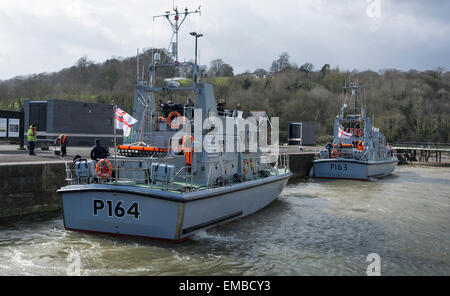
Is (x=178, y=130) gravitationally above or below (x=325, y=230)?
above

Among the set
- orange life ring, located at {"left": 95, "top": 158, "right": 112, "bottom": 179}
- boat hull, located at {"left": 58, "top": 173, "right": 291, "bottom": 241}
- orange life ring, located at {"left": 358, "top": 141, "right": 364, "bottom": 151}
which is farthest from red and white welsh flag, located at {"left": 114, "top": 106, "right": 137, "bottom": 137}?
orange life ring, located at {"left": 358, "top": 141, "right": 364, "bottom": 151}

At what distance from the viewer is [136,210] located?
29.0 ft

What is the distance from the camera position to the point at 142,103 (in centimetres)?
1198

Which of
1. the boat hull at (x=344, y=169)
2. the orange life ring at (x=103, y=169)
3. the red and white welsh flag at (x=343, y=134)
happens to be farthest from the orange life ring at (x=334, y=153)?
the orange life ring at (x=103, y=169)

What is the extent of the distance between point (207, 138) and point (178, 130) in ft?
3.19

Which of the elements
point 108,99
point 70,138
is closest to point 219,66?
point 108,99

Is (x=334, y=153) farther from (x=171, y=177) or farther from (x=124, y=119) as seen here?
(x=171, y=177)

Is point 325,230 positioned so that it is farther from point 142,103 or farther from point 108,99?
point 108,99

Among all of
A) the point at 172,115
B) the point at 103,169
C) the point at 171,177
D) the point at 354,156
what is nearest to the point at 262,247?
the point at 171,177

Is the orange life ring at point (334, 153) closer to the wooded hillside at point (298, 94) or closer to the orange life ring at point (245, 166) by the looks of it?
the orange life ring at point (245, 166)

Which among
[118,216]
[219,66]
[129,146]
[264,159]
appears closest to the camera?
[118,216]

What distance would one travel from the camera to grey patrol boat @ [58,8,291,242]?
886 centimetres

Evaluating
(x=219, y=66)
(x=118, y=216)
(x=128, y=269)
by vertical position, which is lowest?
(x=128, y=269)

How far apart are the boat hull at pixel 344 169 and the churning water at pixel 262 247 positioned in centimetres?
987
